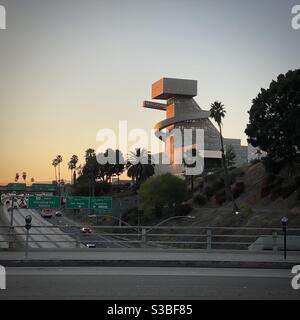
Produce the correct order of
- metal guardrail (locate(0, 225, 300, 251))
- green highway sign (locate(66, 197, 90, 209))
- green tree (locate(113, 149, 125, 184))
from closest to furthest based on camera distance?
metal guardrail (locate(0, 225, 300, 251))
green highway sign (locate(66, 197, 90, 209))
green tree (locate(113, 149, 125, 184))

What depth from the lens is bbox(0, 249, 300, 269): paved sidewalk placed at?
15711mm

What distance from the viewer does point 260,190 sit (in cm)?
7619

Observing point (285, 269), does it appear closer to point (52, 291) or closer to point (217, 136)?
point (52, 291)

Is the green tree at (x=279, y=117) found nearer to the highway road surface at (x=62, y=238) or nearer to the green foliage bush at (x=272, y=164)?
the green foliage bush at (x=272, y=164)

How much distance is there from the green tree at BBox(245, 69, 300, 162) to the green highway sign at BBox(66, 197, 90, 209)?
2446 centimetres

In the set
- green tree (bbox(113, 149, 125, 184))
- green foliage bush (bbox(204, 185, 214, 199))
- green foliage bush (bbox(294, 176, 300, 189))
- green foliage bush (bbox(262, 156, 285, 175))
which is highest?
green tree (bbox(113, 149, 125, 184))

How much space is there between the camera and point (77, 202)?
40.1 metres

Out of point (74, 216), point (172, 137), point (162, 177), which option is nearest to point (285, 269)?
point (162, 177)

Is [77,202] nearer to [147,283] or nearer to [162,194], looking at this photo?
[147,283]

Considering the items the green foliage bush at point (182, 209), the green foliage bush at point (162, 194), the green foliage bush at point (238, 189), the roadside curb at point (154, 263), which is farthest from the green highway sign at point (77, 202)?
the green foliage bush at point (162, 194)

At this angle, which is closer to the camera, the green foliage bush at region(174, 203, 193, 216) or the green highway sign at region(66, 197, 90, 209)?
the green highway sign at region(66, 197, 90, 209)

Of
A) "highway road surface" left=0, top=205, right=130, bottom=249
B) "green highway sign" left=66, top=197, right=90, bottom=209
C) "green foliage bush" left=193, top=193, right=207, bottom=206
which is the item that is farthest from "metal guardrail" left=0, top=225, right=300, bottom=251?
"green foliage bush" left=193, top=193, right=207, bottom=206

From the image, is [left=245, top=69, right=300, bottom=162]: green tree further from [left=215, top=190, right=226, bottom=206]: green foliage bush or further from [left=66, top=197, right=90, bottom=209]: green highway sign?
[left=66, top=197, right=90, bottom=209]: green highway sign
